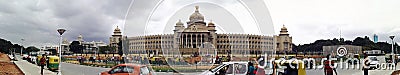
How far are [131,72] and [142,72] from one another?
0.33 metres

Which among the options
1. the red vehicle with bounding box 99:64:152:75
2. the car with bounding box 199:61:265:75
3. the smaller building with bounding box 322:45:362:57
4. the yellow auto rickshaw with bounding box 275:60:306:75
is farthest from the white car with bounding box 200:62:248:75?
the smaller building with bounding box 322:45:362:57

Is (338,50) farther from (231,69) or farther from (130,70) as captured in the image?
(130,70)

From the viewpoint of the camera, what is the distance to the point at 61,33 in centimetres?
1606

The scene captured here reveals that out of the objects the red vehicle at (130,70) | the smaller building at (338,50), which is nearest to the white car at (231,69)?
the red vehicle at (130,70)

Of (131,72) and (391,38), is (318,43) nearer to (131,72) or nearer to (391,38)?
(391,38)

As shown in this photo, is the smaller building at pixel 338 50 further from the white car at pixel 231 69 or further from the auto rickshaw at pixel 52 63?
the white car at pixel 231 69

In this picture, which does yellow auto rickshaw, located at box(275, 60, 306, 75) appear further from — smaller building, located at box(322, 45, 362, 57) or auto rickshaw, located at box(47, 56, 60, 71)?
smaller building, located at box(322, 45, 362, 57)

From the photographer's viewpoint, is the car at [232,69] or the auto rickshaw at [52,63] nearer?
the car at [232,69]

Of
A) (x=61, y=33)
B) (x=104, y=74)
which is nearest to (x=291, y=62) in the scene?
(x=104, y=74)

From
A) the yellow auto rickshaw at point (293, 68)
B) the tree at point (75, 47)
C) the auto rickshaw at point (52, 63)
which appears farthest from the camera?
the tree at point (75, 47)

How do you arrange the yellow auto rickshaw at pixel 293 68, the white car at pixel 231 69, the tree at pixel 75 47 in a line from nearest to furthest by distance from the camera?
the yellow auto rickshaw at pixel 293 68 → the white car at pixel 231 69 → the tree at pixel 75 47

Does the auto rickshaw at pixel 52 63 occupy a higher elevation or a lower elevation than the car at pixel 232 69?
lower

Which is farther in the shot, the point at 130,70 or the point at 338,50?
the point at 338,50

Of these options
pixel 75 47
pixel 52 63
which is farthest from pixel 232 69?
pixel 75 47
